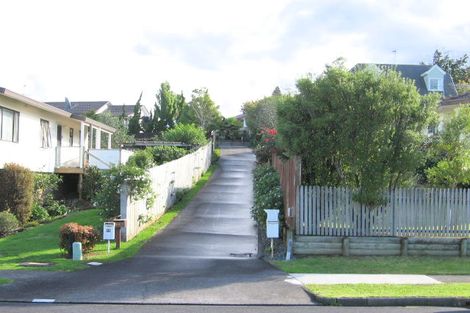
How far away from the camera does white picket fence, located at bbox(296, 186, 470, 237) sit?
15680 millimetres

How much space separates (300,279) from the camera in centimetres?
1202

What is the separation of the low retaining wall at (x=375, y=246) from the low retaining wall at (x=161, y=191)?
17.7ft

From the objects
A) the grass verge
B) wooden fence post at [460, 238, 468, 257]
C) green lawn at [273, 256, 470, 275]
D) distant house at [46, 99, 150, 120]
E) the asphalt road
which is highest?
distant house at [46, 99, 150, 120]

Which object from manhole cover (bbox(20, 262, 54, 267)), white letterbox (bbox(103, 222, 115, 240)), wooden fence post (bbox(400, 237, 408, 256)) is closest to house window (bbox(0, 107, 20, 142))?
white letterbox (bbox(103, 222, 115, 240))

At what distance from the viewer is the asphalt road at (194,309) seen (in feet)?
29.6

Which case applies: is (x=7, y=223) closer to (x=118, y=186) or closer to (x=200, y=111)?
(x=118, y=186)

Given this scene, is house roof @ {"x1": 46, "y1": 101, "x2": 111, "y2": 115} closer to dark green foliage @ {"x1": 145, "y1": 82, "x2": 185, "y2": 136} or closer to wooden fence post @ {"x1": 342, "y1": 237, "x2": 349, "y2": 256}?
dark green foliage @ {"x1": 145, "y1": 82, "x2": 185, "y2": 136}

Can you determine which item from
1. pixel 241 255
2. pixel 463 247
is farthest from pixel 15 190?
pixel 463 247

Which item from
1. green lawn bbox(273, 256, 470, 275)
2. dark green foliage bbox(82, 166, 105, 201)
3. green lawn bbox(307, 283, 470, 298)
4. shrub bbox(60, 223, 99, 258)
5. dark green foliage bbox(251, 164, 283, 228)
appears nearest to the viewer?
green lawn bbox(307, 283, 470, 298)

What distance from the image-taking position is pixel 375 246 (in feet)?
49.8

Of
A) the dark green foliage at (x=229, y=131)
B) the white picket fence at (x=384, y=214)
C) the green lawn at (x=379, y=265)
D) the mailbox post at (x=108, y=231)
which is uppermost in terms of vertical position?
the dark green foliage at (x=229, y=131)

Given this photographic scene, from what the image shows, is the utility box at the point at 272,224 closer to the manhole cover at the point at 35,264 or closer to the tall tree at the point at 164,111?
the manhole cover at the point at 35,264

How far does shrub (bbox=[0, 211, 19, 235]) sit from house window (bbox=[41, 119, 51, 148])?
726cm

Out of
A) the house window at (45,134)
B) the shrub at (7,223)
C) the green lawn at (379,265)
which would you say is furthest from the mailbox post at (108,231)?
the house window at (45,134)
